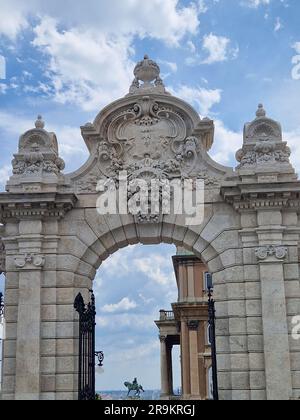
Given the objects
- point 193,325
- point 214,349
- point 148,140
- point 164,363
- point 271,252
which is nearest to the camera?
point 214,349

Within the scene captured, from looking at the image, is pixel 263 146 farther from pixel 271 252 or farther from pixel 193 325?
pixel 193 325

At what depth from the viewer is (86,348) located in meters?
14.2

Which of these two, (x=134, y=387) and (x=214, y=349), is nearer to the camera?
(x=214, y=349)

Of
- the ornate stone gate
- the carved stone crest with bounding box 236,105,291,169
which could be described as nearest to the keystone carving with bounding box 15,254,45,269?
the ornate stone gate

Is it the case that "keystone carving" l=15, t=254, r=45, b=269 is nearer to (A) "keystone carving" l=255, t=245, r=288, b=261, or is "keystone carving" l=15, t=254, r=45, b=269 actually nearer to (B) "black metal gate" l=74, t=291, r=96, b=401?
(B) "black metal gate" l=74, t=291, r=96, b=401

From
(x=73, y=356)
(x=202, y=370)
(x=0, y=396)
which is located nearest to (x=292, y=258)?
(x=73, y=356)

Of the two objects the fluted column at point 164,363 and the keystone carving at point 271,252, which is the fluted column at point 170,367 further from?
the keystone carving at point 271,252

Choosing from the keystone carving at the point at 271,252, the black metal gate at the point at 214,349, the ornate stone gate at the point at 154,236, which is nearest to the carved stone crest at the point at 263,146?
the ornate stone gate at the point at 154,236

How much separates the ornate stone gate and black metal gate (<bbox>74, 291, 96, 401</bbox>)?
0.62 feet

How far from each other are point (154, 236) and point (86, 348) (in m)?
3.02

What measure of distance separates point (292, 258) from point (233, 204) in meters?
1.81

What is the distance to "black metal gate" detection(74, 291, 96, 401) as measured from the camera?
13.8 meters

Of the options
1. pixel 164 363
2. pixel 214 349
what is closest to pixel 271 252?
pixel 214 349
